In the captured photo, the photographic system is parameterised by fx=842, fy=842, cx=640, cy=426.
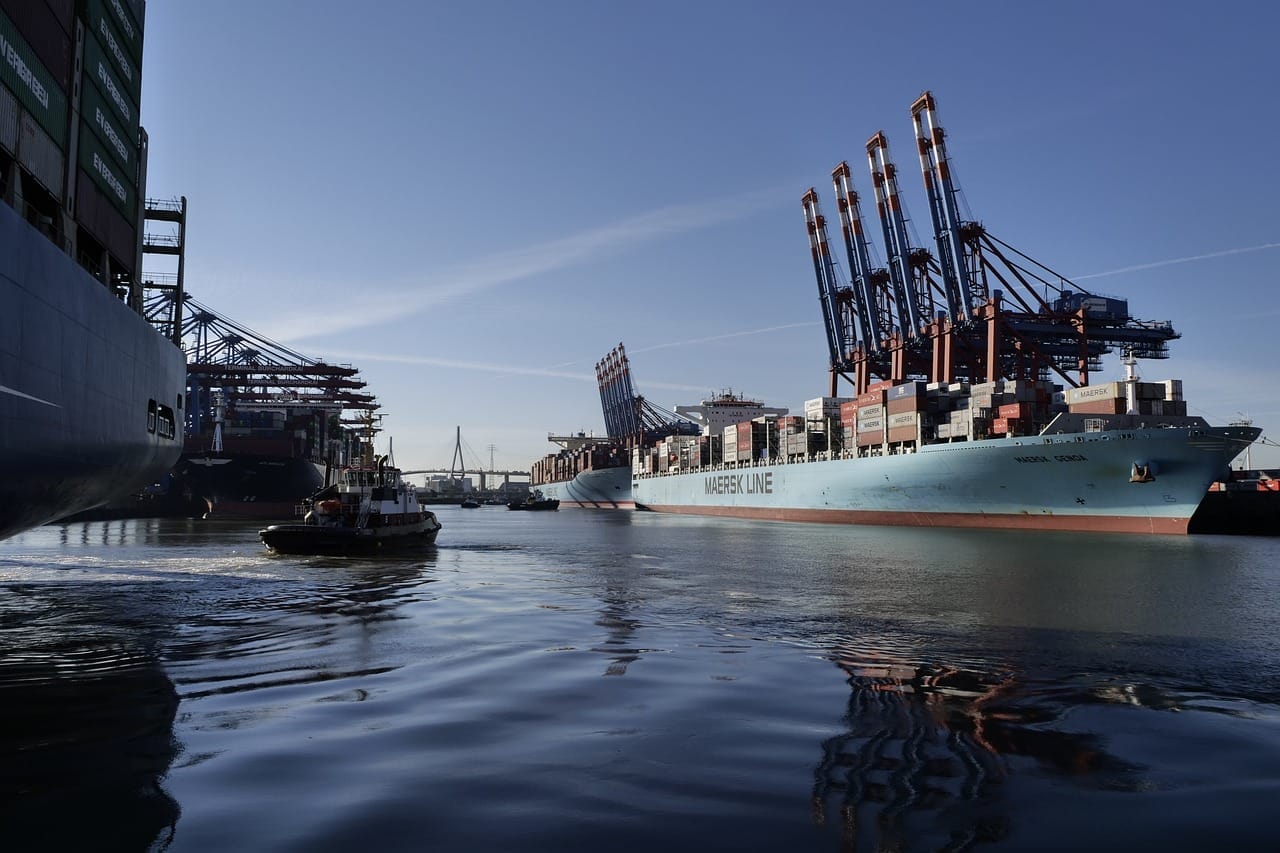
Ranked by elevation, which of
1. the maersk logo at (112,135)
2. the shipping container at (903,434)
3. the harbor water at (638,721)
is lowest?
the harbor water at (638,721)

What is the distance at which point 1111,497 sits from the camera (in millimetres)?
43875

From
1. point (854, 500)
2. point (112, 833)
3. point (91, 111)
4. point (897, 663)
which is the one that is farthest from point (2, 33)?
point (854, 500)

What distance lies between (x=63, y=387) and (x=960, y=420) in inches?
1920

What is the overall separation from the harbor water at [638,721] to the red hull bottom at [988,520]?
26.5 meters

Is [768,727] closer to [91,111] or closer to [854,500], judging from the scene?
[91,111]

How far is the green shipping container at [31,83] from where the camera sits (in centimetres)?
1493

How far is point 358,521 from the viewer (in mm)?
33156

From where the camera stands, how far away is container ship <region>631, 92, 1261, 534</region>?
142ft

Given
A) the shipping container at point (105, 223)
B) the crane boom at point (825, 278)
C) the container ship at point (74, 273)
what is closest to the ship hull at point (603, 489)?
the crane boom at point (825, 278)

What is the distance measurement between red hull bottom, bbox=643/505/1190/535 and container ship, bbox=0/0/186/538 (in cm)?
4267

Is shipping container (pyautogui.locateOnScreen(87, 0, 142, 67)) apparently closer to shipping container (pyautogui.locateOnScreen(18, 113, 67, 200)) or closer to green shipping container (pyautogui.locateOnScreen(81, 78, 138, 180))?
green shipping container (pyautogui.locateOnScreen(81, 78, 138, 180))

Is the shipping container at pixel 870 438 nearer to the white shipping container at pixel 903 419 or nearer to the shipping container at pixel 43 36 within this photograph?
the white shipping container at pixel 903 419

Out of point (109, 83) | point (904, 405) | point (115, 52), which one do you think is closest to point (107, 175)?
point (109, 83)

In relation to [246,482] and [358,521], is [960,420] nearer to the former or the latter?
[358,521]
